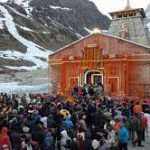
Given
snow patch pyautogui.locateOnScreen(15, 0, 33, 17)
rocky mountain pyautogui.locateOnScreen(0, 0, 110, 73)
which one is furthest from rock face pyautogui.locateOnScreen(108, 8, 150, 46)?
snow patch pyautogui.locateOnScreen(15, 0, 33, 17)

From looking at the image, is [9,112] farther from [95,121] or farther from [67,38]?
[67,38]

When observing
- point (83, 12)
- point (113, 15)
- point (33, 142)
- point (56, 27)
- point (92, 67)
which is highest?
point (83, 12)

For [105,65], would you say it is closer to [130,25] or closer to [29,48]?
[130,25]

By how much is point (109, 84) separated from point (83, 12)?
15898 cm

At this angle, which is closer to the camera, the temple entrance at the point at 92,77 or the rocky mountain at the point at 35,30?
the temple entrance at the point at 92,77

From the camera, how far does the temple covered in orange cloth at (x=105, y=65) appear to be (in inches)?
1316

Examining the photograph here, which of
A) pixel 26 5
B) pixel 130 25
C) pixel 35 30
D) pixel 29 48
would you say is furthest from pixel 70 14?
pixel 130 25

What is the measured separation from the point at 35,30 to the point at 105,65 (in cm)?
8539

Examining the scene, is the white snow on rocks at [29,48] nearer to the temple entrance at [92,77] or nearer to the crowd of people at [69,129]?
the temple entrance at [92,77]

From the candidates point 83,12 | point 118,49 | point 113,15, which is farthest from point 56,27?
point 118,49

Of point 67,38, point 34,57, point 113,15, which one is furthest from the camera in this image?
point 67,38

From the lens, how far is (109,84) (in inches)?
1366

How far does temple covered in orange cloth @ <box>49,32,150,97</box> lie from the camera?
110 ft

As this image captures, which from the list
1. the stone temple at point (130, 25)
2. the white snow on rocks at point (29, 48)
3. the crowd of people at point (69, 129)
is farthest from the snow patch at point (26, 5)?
the crowd of people at point (69, 129)
